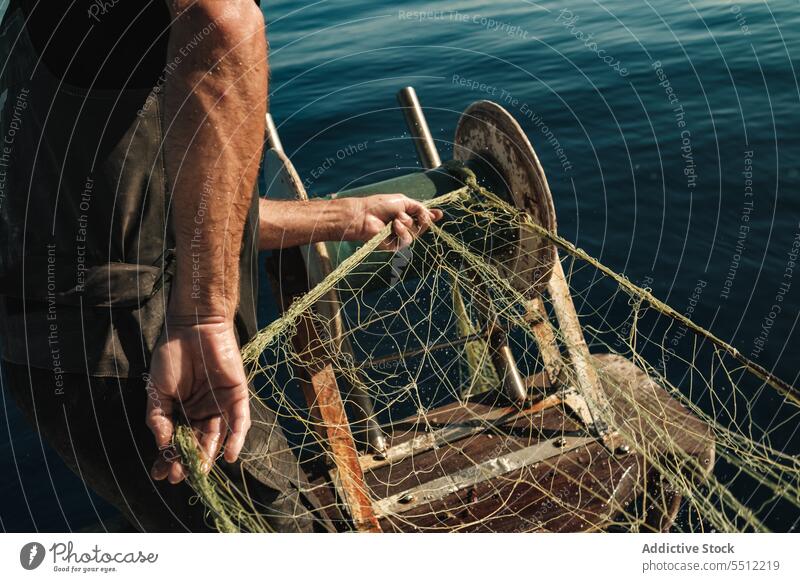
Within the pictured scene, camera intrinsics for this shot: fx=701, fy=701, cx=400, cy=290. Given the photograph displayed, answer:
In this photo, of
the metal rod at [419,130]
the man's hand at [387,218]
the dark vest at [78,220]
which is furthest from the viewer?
the metal rod at [419,130]

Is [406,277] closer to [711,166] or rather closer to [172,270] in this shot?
[172,270]

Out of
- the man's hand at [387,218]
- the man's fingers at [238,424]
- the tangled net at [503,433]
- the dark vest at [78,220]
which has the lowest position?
the tangled net at [503,433]

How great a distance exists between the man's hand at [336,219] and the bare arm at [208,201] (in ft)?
3.85

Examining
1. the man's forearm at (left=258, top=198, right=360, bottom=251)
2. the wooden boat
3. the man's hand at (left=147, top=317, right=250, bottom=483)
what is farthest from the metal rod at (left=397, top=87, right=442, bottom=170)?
the man's hand at (left=147, top=317, right=250, bottom=483)

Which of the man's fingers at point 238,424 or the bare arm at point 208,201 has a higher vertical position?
the bare arm at point 208,201

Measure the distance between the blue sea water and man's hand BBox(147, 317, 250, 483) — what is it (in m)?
3.53

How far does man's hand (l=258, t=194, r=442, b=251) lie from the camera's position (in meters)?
3.56

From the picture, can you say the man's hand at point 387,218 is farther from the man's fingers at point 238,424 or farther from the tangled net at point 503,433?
the man's fingers at point 238,424

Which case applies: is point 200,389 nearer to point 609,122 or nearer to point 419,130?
point 419,130

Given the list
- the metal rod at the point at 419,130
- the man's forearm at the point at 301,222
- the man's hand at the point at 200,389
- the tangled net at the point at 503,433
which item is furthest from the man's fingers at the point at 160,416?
the metal rod at the point at 419,130

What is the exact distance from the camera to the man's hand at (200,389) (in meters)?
2.30

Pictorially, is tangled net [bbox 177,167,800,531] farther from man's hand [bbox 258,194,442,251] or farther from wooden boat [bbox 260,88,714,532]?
man's hand [bbox 258,194,442,251]

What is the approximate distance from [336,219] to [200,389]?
4.84 feet

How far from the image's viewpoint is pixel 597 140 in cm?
905
